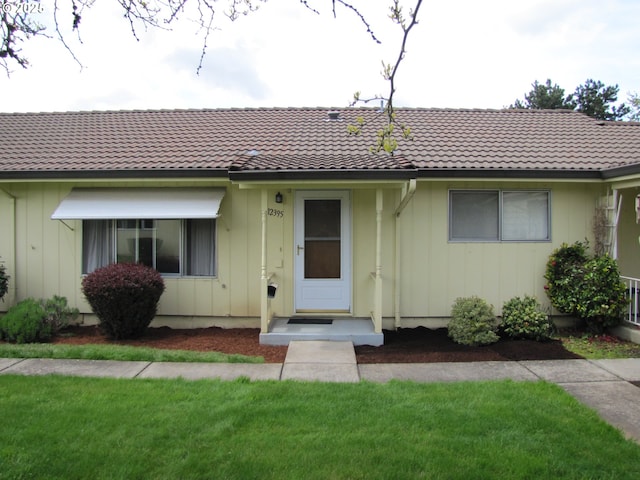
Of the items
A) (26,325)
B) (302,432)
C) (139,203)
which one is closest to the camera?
(302,432)

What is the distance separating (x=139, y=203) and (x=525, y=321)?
669cm

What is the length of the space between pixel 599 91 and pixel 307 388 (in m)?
37.8

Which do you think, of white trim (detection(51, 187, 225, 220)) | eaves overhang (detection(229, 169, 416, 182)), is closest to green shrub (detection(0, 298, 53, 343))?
white trim (detection(51, 187, 225, 220))

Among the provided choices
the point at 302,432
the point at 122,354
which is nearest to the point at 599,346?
the point at 302,432

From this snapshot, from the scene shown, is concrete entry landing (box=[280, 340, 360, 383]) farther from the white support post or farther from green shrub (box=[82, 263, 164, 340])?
green shrub (box=[82, 263, 164, 340])

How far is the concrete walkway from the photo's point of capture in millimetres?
5785

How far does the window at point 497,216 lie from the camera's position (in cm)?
884

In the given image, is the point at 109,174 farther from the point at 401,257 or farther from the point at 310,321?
the point at 401,257

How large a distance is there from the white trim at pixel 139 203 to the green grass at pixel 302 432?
3.42 m

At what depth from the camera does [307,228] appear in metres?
8.81

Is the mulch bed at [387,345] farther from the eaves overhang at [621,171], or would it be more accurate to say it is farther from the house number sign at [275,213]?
the eaves overhang at [621,171]

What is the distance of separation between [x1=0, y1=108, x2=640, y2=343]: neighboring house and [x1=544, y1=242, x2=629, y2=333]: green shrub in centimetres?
50

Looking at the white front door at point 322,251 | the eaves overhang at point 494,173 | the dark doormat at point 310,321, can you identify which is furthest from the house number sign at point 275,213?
the eaves overhang at point 494,173

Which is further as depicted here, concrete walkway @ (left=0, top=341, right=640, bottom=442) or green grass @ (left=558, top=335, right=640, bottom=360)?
green grass @ (left=558, top=335, right=640, bottom=360)
